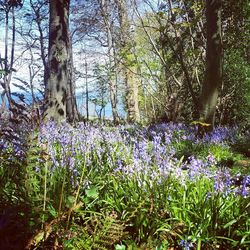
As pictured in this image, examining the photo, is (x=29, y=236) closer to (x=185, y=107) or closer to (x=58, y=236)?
(x=58, y=236)

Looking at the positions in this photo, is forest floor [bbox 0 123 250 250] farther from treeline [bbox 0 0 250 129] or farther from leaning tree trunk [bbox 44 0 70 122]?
leaning tree trunk [bbox 44 0 70 122]

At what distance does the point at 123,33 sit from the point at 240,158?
14232mm

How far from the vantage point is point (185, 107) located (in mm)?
15398

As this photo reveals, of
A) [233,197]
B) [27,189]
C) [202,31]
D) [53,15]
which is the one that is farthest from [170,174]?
[202,31]

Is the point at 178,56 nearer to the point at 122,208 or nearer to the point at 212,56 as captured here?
the point at 212,56

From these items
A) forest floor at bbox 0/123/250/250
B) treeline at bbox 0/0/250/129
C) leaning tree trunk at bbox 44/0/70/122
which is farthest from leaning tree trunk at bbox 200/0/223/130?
forest floor at bbox 0/123/250/250

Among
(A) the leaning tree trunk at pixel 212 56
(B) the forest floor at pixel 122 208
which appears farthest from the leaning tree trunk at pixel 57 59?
(B) the forest floor at pixel 122 208

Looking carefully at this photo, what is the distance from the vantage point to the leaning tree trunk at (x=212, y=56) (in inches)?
302

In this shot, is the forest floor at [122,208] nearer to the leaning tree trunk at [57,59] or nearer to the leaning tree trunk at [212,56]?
the leaning tree trunk at [212,56]

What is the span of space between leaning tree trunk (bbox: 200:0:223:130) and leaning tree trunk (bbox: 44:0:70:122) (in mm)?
3866

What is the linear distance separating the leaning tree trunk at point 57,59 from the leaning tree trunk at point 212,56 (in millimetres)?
3866

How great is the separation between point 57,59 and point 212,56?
13.5 ft

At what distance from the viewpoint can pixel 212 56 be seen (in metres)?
7.78

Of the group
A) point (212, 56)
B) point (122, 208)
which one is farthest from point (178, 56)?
point (122, 208)
